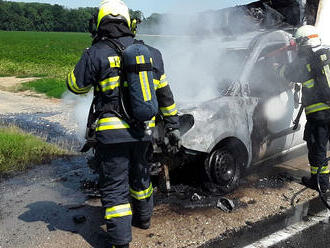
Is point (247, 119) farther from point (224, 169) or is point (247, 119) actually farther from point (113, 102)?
point (113, 102)

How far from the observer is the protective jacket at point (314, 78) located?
13.7 ft

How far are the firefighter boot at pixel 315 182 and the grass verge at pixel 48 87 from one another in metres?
9.62

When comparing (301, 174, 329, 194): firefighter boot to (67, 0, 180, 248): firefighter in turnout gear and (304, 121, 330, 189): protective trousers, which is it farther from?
(67, 0, 180, 248): firefighter in turnout gear

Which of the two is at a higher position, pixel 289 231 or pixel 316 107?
pixel 316 107

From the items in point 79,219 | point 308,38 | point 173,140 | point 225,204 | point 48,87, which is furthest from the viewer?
point 48,87

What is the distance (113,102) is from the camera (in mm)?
3232

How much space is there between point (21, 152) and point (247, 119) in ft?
11.6

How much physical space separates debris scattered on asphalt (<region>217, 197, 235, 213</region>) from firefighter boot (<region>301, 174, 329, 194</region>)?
43.6 inches

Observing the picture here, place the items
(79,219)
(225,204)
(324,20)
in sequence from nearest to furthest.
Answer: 1. (79,219)
2. (225,204)
3. (324,20)

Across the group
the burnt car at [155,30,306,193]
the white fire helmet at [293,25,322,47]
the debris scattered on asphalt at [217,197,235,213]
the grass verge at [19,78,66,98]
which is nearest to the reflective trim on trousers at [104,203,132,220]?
the burnt car at [155,30,306,193]

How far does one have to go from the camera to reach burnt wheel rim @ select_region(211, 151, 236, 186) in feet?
14.2

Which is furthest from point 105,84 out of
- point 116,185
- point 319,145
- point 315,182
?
point 315,182

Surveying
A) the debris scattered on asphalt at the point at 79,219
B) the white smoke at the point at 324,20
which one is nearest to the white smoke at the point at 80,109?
the debris scattered on asphalt at the point at 79,219

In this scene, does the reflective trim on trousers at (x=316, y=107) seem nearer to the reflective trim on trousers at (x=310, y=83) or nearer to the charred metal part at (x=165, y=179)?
the reflective trim on trousers at (x=310, y=83)
